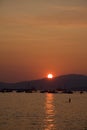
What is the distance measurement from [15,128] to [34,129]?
11.3 feet

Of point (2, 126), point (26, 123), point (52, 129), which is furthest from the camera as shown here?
point (26, 123)

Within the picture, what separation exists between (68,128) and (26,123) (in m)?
12.0

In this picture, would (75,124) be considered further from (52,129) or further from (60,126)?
(52,129)

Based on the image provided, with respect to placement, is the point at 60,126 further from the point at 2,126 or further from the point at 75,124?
the point at 2,126

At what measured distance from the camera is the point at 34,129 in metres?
70.6

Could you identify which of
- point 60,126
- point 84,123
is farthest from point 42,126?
point 84,123

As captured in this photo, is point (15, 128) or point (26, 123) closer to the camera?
point (15, 128)

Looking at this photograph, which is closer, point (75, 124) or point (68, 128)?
point (68, 128)

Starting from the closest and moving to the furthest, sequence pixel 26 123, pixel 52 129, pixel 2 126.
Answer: pixel 52 129 < pixel 2 126 < pixel 26 123

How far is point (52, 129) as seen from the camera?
70.6 meters

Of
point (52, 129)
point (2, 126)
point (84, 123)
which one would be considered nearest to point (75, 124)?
point (84, 123)

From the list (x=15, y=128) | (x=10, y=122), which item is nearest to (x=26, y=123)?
(x=10, y=122)

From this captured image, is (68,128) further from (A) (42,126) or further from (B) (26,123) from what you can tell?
(B) (26,123)

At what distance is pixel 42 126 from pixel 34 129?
5174mm
